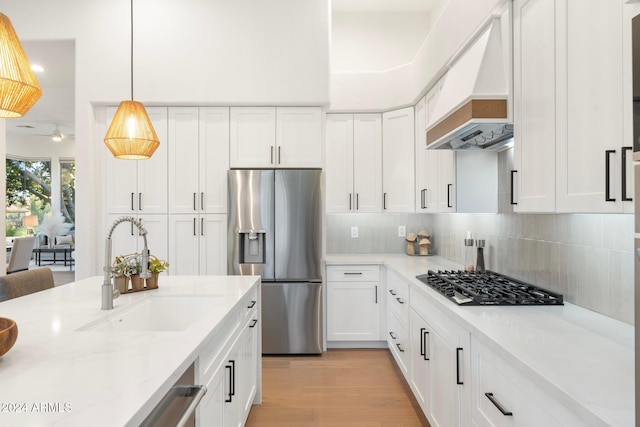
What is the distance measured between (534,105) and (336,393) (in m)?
2.31

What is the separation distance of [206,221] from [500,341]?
9.41 ft

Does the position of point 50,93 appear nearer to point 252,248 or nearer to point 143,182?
point 143,182

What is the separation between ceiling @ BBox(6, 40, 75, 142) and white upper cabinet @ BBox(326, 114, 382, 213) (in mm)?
2611

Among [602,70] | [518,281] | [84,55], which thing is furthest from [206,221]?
[602,70]

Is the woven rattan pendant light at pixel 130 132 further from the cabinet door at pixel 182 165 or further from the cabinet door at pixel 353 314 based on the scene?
the cabinet door at pixel 353 314

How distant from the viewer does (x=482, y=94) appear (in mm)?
1920

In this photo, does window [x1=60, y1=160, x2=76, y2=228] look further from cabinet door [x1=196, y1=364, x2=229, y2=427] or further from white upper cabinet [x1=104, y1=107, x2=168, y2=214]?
cabinet door [x1=196, y1=364, x2=229, y2=427]

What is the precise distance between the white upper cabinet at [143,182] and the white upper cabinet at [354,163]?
1.58 m

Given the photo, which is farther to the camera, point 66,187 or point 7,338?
point 66,187

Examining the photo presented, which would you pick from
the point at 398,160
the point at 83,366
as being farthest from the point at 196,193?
the point at 83,366

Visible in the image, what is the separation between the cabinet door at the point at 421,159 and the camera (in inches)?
139

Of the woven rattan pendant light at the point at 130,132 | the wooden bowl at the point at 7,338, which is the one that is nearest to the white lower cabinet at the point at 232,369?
the wooden bowl at the point at 7,338

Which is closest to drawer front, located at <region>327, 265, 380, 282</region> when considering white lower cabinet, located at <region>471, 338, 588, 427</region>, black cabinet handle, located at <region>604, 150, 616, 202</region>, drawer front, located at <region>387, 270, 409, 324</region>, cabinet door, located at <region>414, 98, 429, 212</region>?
drawer front, located at <region>387, 270, 409, 324</region>

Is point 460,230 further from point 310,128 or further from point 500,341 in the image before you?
point 500,341
